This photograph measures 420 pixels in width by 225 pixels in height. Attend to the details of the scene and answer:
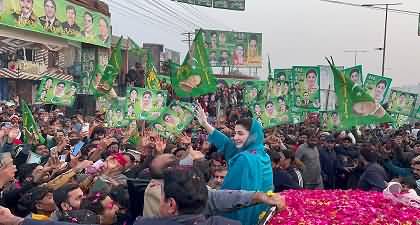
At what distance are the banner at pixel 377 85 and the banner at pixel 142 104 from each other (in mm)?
4455

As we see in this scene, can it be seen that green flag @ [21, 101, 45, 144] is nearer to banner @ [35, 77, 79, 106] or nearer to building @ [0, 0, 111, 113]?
banner @ [35, 77, 79, 106]

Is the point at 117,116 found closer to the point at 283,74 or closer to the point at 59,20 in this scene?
the point at 283,74

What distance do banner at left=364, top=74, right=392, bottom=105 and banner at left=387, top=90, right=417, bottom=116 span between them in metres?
2.81

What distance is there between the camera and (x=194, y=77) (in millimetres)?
11625

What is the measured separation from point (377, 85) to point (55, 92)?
719cm

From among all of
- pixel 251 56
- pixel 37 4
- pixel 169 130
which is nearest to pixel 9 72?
pixel 37 4

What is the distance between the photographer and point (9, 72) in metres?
26.3

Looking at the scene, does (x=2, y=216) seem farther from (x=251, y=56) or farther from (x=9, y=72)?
(x=251, y=56)

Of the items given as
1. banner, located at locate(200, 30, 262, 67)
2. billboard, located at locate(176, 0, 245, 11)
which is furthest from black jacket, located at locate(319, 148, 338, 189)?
banner, located at locate(200, 30, 262, 67)

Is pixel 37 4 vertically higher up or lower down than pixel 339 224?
higher up

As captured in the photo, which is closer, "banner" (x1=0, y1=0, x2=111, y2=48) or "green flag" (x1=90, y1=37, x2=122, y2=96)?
"green flag" (x1=90, y1=37, x2=122, y2=96)

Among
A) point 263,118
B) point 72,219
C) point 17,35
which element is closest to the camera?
point 72,219

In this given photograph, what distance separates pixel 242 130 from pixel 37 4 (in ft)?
67.9

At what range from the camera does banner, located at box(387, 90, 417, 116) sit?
600 inches
